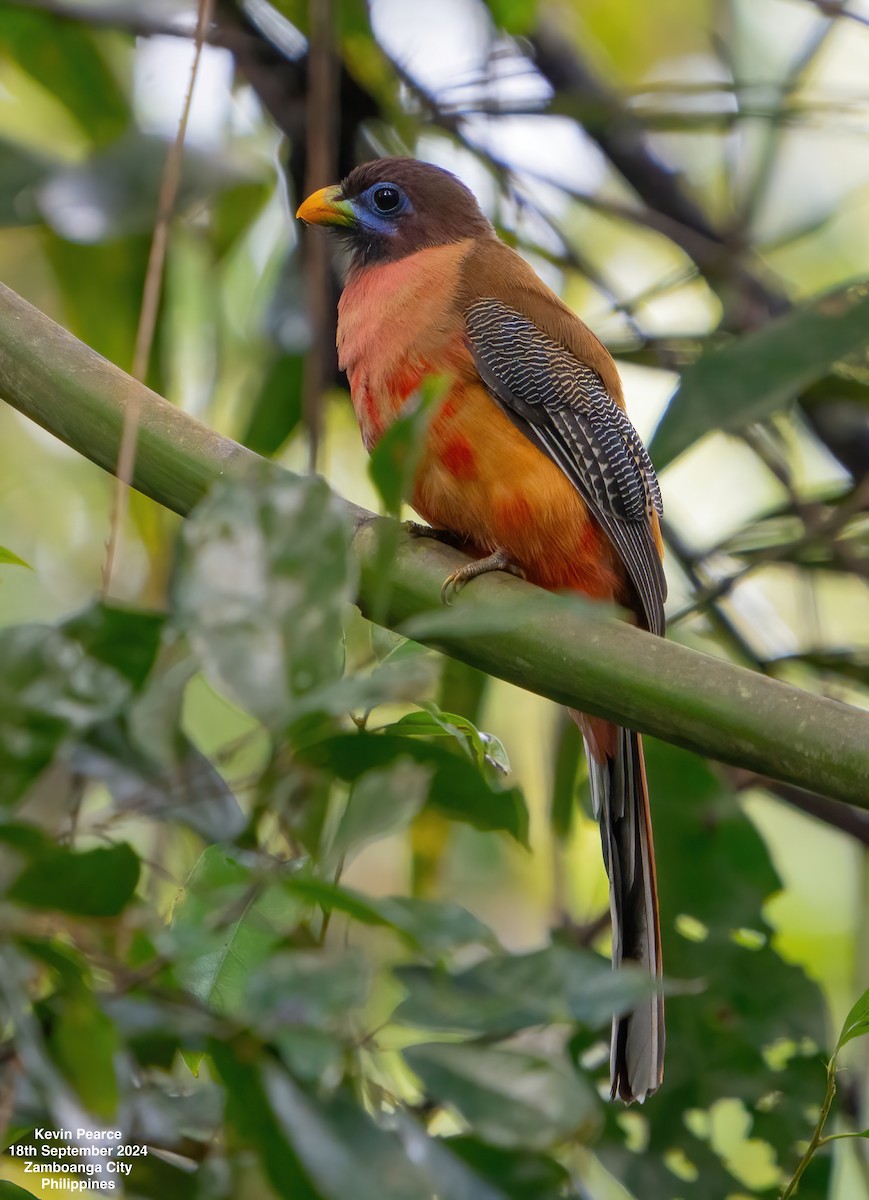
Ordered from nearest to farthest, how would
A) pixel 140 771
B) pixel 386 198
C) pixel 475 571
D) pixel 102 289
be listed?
pixel 140 771
pixel 475 571
pixel 386 198
pixel 102 289

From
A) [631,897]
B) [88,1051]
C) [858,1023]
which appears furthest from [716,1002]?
[88,1051]

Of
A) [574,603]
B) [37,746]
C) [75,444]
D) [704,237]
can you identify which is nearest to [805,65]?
[704,237]

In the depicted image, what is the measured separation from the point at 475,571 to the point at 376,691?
1.15 m

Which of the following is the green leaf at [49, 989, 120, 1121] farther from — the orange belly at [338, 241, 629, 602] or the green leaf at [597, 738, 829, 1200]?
the orange belly at [338, 241, 629, 602]

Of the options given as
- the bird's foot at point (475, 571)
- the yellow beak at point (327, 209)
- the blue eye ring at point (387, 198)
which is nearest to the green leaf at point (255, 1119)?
the bird's foot at point (475, 571)

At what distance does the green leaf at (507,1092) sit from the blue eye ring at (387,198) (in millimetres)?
2365

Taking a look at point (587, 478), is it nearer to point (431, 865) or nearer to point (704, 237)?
point (431, 865)

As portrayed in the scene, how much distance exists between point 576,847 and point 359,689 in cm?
311

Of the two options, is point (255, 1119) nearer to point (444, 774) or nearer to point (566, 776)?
point (444, 774)

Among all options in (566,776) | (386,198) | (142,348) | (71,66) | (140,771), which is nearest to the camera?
(140,771)

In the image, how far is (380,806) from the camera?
890 mm

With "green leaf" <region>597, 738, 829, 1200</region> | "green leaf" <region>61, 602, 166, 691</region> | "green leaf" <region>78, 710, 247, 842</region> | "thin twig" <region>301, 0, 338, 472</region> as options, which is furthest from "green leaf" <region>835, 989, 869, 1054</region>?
"thin twig" <region>301, 0, 338, 472</region>

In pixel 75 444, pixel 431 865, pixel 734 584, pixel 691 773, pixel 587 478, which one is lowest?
pixel 431 865

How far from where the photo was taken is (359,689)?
2.79ft
